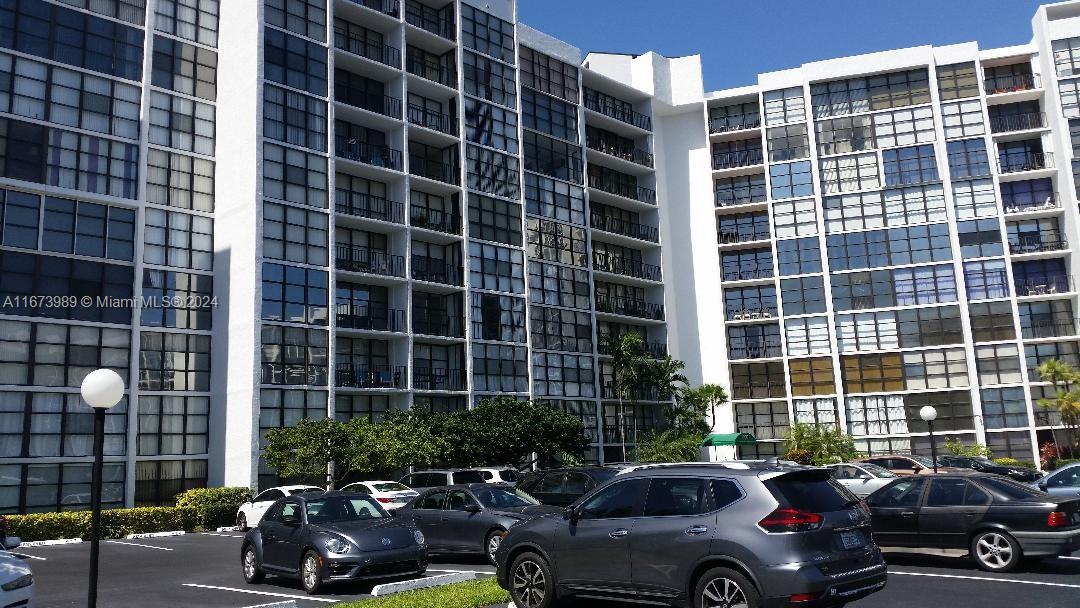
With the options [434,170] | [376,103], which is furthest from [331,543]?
[434,170]

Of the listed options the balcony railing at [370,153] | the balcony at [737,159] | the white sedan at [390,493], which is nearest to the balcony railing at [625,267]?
the balcony at [737,159]

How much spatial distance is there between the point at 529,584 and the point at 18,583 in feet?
→ 20.3

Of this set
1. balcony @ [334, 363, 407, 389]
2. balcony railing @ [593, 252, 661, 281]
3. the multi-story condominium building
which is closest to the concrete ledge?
the multi-story condominium building

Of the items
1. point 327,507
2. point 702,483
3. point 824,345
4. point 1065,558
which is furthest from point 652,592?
point 824,345

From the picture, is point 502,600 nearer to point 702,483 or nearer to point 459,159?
point 702,483

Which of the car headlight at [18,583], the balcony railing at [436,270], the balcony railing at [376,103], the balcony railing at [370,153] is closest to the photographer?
the car headlight at [18,583]

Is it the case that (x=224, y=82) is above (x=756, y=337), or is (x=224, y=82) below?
above

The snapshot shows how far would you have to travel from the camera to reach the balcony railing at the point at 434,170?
4822cm

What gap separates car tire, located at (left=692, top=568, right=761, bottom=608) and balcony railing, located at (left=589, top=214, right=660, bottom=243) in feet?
160

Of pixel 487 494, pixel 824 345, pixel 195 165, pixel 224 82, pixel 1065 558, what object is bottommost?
pixel 1065 558

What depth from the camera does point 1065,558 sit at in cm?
1611

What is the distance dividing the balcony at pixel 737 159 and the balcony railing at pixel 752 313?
33.9 feet

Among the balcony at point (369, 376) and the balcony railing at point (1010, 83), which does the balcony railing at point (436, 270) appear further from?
the balcony railing at point (1010, 83)

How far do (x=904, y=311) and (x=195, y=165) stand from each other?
42.9 m
